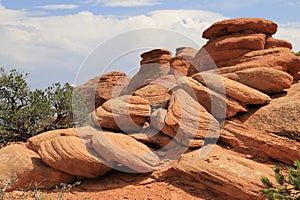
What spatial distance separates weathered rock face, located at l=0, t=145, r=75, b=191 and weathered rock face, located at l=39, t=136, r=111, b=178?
0.41 m

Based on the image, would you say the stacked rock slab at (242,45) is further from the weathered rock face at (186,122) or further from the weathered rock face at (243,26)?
the weathered rock face at (186,122)

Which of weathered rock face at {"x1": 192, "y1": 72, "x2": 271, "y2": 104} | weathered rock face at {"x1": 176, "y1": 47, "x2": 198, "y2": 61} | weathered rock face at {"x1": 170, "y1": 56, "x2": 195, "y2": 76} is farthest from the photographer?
weathered rock face at {"x1": 176, "y1": 47, "x2": 198, "y2": 61}

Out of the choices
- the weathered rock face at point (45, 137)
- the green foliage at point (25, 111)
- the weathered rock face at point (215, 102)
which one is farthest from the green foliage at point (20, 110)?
the weathered rock face at point (215, 102)

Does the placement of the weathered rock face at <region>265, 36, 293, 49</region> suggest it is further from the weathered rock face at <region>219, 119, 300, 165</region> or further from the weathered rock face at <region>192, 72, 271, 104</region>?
the weathered rock face at <region>219, 119, 300, 165</region>

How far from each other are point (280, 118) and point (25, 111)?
15.2 meters

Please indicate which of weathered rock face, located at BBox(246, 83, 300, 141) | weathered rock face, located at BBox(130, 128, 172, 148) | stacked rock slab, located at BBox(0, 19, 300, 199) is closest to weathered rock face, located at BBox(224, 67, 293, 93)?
stacked rock slab, located at BBox(0, 19, 300, 199)

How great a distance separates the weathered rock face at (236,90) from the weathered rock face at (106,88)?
68.2 ft

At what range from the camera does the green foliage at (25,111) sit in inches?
885

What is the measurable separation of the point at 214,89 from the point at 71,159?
6.59 meters

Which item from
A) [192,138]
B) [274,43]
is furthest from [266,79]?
[192,138]

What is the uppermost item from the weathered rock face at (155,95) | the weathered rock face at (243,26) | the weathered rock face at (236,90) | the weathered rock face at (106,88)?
the weathered rock face at (243,26)

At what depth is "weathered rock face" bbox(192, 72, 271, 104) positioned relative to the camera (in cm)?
1534

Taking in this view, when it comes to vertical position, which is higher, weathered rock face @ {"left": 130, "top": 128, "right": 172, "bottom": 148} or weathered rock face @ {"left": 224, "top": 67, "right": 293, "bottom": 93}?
weathered rock face @ {"left": 224, "top": 67, "right": 293, "bottom": 93}

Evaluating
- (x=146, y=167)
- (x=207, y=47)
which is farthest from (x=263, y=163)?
(x=207, y=47)
